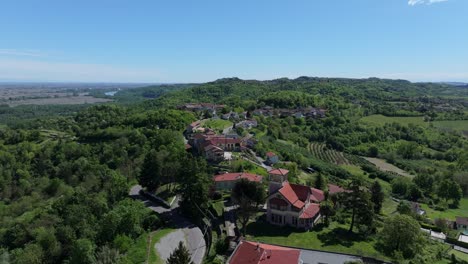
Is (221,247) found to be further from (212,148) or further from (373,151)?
(373,151)

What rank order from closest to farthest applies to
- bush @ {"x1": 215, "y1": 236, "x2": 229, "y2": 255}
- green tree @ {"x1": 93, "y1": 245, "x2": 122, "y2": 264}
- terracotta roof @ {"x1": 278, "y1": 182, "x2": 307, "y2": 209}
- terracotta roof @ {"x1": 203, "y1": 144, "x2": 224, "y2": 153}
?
green tree @ {"x1": 93, "y1": 245, "x2": 122, "y2": 264} < bush @ {"x1": 215, "y1": 236, "x2": 229, "y2": 255} < terracotta roof @ {"x1": 278, "y1": 182, "x2": 307, "y2": 209} < terracotta roof @ {"x1": 203, "y1": 144, "x2": 224, "y2": 153}

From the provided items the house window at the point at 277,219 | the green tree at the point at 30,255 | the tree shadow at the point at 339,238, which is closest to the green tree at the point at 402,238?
the tree shadow at the point at 339,238

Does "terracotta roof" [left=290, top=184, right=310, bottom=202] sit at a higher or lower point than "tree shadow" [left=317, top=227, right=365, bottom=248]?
higher

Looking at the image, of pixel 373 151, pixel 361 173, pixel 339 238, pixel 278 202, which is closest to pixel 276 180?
pixel 278 202

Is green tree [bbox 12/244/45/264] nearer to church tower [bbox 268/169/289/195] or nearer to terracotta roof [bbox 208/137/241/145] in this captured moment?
church tower [bbox 268/169/289/195]

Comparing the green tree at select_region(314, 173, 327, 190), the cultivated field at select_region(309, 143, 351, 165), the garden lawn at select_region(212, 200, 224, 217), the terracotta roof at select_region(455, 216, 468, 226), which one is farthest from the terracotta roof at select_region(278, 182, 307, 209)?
the cultivated field at select_region(309, 143, 351, 165)

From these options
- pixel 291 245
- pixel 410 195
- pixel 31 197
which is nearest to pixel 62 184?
pixel 31 197

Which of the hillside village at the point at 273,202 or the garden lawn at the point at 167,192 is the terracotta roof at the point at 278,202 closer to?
the hillside village at the point at 273,202
